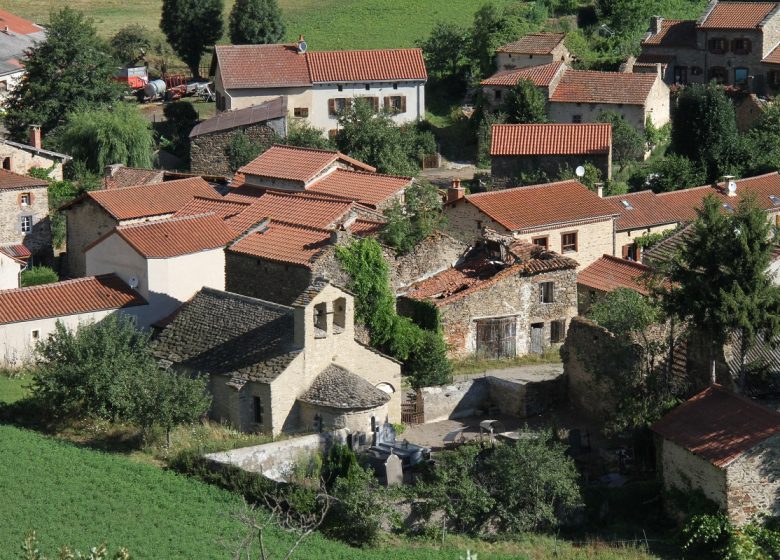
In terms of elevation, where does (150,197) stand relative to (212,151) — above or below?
below

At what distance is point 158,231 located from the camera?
2115 inches

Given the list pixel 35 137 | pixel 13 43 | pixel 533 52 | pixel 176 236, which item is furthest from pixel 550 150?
pixel 13 43

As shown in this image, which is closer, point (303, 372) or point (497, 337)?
point (303, 372)

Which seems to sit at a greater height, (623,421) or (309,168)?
(309,168)

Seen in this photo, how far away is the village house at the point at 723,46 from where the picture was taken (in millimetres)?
81000

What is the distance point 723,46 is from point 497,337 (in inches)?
1393

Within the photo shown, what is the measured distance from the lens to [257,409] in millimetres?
44688

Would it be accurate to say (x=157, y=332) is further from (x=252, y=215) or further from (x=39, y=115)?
(x=39, y=115)

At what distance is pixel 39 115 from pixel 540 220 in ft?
94.9

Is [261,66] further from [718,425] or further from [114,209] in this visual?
[718,425]

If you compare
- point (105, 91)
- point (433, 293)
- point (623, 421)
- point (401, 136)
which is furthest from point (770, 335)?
point (105, 91)

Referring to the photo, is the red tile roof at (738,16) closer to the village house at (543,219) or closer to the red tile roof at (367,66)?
the red tile roof at (367,66)

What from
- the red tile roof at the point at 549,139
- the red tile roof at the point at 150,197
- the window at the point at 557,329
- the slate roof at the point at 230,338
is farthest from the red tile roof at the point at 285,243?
the red tile roof at the point at 549,139

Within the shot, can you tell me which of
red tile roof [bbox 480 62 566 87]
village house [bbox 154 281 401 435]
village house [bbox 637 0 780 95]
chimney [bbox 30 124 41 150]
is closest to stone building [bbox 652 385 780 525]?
village house [bbox 154 281 401 435]
